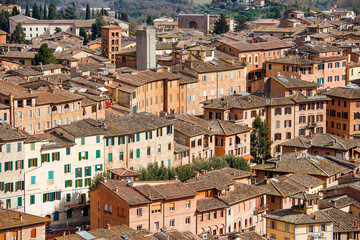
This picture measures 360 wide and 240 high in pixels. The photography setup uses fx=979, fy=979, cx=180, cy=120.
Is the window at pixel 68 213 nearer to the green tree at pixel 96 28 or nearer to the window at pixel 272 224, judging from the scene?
the window at pixel 272 224

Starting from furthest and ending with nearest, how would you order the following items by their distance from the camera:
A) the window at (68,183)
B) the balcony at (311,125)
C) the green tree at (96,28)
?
the green tree at (96,28) < the balcony at (311,125) < the window at (68,183)

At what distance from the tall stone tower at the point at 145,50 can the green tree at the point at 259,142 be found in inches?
524

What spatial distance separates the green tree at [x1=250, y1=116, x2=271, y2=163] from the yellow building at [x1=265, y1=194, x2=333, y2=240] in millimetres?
18822

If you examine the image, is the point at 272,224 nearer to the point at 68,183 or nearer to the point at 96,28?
the point at 68,183

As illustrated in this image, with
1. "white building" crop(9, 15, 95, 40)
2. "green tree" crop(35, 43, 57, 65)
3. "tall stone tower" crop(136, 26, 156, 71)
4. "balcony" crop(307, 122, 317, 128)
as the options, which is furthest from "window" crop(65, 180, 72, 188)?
"white building" crop(9, 15, 95, 40)

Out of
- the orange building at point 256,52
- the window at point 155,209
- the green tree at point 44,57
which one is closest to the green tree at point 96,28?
the orange building at point 256,52

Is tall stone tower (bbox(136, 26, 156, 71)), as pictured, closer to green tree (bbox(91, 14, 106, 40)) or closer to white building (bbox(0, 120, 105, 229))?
white building (bbox(0, 120, 105, 229))

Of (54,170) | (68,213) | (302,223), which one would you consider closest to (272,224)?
(302,223)

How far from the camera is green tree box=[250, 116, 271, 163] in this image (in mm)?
70250

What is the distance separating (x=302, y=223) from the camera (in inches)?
1959

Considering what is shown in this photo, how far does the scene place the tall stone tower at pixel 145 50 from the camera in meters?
80.5

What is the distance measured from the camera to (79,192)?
57188mm

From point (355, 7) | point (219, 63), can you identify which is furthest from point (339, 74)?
point (355, 7)

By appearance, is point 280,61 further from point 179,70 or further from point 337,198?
point 337,198
